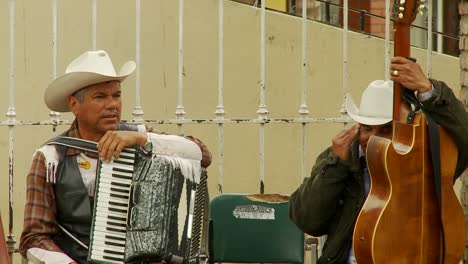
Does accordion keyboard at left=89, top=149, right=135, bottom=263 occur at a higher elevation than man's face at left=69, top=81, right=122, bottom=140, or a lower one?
lower

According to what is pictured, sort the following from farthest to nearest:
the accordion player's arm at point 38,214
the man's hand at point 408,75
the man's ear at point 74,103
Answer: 1. the man's ear at point 74,103
2. the accordion player's arm at point 38,214
3. the man's hand at point 408,75

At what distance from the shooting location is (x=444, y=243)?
21.0ft

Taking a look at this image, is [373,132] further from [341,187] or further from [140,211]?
[140,211]

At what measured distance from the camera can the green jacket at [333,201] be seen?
663 cm

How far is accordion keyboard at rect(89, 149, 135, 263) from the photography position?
633 centimetres

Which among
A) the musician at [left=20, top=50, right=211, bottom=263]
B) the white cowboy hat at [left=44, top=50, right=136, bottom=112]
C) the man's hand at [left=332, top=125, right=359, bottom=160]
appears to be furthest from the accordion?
the man's hand at [left=332, top=125, right=359, bottom=160]

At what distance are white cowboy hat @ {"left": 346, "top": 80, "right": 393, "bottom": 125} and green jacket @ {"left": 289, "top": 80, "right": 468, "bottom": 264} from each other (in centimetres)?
13

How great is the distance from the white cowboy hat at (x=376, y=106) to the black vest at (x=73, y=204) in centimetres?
122

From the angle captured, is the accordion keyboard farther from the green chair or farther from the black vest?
the green chair

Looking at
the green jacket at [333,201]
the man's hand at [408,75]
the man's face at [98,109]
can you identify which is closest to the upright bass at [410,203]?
the man's hand at [408,75]

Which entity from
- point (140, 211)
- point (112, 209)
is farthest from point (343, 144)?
point (112, 209)

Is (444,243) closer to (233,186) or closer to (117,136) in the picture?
(117,136)

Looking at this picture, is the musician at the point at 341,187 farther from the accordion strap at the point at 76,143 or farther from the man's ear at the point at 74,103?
the man's ear at the point at 74,103

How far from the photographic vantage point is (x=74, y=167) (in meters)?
6.62
